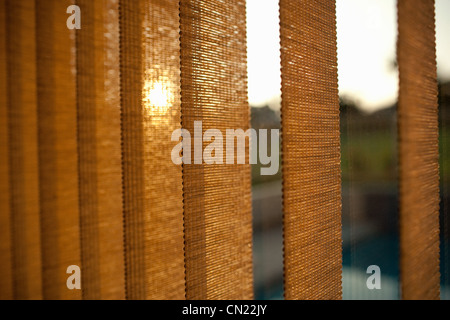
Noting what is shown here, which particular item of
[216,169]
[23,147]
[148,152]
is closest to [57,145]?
[23,147]

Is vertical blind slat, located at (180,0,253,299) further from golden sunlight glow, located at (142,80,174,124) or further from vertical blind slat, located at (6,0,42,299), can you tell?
vertical blind slat, located at (6,0,42,299)

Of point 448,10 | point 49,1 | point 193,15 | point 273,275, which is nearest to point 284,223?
point 193,15

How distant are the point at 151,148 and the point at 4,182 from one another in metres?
0.48

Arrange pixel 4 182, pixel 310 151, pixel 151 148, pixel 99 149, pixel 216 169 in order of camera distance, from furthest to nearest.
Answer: pixel 310 151 → pixel 216 169 → pixel 151 148 → pixel 99 149 → pixel 4 182

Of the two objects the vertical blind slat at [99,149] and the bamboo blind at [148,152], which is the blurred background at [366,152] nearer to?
the bamboo blind at [148,152]

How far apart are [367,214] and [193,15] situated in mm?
1584

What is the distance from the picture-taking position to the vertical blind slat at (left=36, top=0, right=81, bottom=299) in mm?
1042

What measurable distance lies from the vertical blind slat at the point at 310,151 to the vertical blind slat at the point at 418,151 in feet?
1.75

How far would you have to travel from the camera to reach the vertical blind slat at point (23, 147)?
995mm

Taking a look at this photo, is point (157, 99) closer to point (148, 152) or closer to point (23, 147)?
point (148, 152)

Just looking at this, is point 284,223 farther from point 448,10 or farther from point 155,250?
point 448,10

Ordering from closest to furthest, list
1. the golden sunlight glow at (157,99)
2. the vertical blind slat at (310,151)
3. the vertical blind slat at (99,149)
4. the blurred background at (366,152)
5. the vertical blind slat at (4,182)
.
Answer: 1. the vertical blind slat at (4,182)
2. the vertical blind slat at (99,149)
3. the golden sunlight glow at (157,99)
4. the vertical blind slat at (310,151)
5. the blurred background at (366,152)

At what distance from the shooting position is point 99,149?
1.12m

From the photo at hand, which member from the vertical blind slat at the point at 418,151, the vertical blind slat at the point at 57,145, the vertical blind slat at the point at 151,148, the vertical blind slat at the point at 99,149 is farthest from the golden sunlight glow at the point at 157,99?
the vertical blind slat at the point at 418,151
